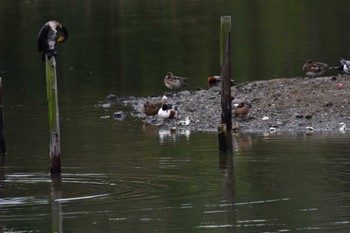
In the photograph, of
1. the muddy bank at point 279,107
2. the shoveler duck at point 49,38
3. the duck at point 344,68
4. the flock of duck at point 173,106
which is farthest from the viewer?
the duck at point 344,68

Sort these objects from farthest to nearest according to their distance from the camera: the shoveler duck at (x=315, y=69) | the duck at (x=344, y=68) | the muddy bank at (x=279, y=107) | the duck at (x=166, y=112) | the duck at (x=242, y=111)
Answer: the shoveler duck at (x=315, y=69) → the duck at (x=344, y=68) → the duck at (x=166, y=112) → the duck at (x=242, y=111) → the muddy bank at (x=279, y=107)

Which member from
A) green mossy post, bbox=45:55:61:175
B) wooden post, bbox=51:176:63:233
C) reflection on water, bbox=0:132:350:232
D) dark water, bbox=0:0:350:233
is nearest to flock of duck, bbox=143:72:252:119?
dark water, bbox=0:0:350:233

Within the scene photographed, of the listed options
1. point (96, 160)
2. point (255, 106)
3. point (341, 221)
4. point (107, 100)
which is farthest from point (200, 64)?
point (341, 221)

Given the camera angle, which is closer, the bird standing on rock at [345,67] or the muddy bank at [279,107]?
the muddy bank at [279,107]

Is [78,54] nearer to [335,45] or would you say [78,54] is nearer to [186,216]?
[335,45]

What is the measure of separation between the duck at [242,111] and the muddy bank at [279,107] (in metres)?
0.15

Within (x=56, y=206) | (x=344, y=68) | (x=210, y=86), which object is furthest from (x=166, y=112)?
(x=56, y=206)

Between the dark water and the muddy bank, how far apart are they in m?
0.81

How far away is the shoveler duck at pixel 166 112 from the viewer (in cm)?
2584

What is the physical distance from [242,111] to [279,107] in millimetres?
1093

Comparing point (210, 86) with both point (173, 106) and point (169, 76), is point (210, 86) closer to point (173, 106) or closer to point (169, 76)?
point (169, 76)

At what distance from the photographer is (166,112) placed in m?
25.9

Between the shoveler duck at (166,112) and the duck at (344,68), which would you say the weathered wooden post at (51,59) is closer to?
the shoveler duck at (166,112)

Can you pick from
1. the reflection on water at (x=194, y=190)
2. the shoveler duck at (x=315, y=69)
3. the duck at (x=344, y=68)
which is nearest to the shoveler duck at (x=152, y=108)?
the shoveler duck at (x=315, y=69)
